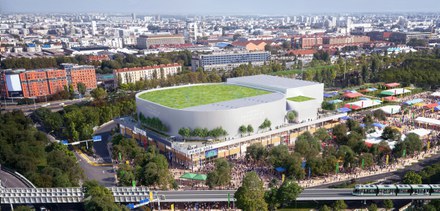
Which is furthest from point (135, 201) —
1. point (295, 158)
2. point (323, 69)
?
point (323, 69)

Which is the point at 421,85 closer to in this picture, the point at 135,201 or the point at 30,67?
the point at 135,201

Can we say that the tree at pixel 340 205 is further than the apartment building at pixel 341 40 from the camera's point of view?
No

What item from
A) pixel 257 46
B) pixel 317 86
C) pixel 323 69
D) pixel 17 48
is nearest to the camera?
pixel 317 86

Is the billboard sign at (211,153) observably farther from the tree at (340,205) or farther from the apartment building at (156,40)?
the apartment building at (156,40)

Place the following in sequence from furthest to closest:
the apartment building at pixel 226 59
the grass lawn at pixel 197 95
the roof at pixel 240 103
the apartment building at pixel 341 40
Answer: the apartment building at pixel 341 40, the apartment building at pixel 226 59, the grass lawn at pixel 197 95, the roof at pixel 240 103

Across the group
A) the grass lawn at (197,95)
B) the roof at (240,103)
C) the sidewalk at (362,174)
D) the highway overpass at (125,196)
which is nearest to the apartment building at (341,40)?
the grass lawn at (197,95)

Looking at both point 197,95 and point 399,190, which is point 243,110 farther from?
point 399,190
